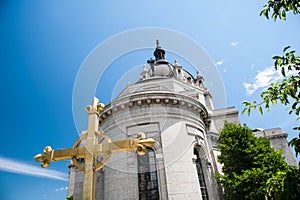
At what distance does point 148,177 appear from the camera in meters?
11.3

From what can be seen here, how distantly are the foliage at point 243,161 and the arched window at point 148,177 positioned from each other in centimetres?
445

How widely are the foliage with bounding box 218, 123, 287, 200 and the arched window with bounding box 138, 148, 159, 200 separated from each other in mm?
4454

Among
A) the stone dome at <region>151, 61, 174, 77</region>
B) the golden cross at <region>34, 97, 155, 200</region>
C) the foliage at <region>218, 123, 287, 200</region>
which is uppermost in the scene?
the stone dome at <region>151, 61, 174, 77</region>

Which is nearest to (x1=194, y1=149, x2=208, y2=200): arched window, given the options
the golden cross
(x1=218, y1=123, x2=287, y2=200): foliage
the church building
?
the church building

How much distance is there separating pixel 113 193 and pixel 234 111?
749 inches

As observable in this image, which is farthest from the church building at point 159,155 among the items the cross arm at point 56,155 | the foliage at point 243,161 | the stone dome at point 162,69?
the stone dome at point 162,69

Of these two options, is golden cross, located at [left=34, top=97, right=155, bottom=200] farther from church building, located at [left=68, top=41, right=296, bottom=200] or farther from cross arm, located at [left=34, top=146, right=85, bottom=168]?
church building, located at [left=68, top=41, right=296, bottom=200]

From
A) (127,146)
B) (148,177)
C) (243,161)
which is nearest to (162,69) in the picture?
(243,161)

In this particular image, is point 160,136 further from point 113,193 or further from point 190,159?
point 113,193

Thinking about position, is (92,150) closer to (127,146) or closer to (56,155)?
(127,146)

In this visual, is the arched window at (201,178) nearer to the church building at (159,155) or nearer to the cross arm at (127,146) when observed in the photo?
the church building at (159,155)

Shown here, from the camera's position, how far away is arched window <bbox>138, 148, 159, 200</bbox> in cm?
1080

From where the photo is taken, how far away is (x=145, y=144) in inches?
113

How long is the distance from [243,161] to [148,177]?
666 cm
